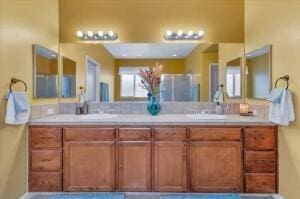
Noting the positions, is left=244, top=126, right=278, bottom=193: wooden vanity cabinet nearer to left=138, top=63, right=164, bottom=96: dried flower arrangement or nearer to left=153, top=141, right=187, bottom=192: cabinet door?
left=153, top=141, right=187, bottom=192: cabinet door

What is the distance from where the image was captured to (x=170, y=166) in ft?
9.09

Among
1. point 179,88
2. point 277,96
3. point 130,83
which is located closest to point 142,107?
point 130,83

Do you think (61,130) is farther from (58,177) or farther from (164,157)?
(164,157)

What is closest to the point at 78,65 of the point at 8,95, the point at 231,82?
the point at 8,95

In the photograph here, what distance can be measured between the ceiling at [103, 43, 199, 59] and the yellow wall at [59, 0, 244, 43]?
8cm

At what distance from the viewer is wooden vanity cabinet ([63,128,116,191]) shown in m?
2.78

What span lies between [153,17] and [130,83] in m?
0.96


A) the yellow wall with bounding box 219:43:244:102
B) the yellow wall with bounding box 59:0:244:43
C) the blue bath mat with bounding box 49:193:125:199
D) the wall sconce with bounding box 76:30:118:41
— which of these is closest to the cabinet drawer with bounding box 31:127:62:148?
the blue bath mat with bounding box 49:193:125:199

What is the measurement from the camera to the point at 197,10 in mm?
3479

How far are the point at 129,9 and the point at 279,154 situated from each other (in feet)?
8.44

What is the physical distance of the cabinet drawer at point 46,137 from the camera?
2.78 meters

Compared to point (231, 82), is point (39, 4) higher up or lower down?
higher up

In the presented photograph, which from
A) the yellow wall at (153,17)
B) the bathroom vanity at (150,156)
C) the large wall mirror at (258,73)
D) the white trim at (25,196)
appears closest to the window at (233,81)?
the large wall mirror at (258,73)

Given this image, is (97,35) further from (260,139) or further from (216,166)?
(260,139)
